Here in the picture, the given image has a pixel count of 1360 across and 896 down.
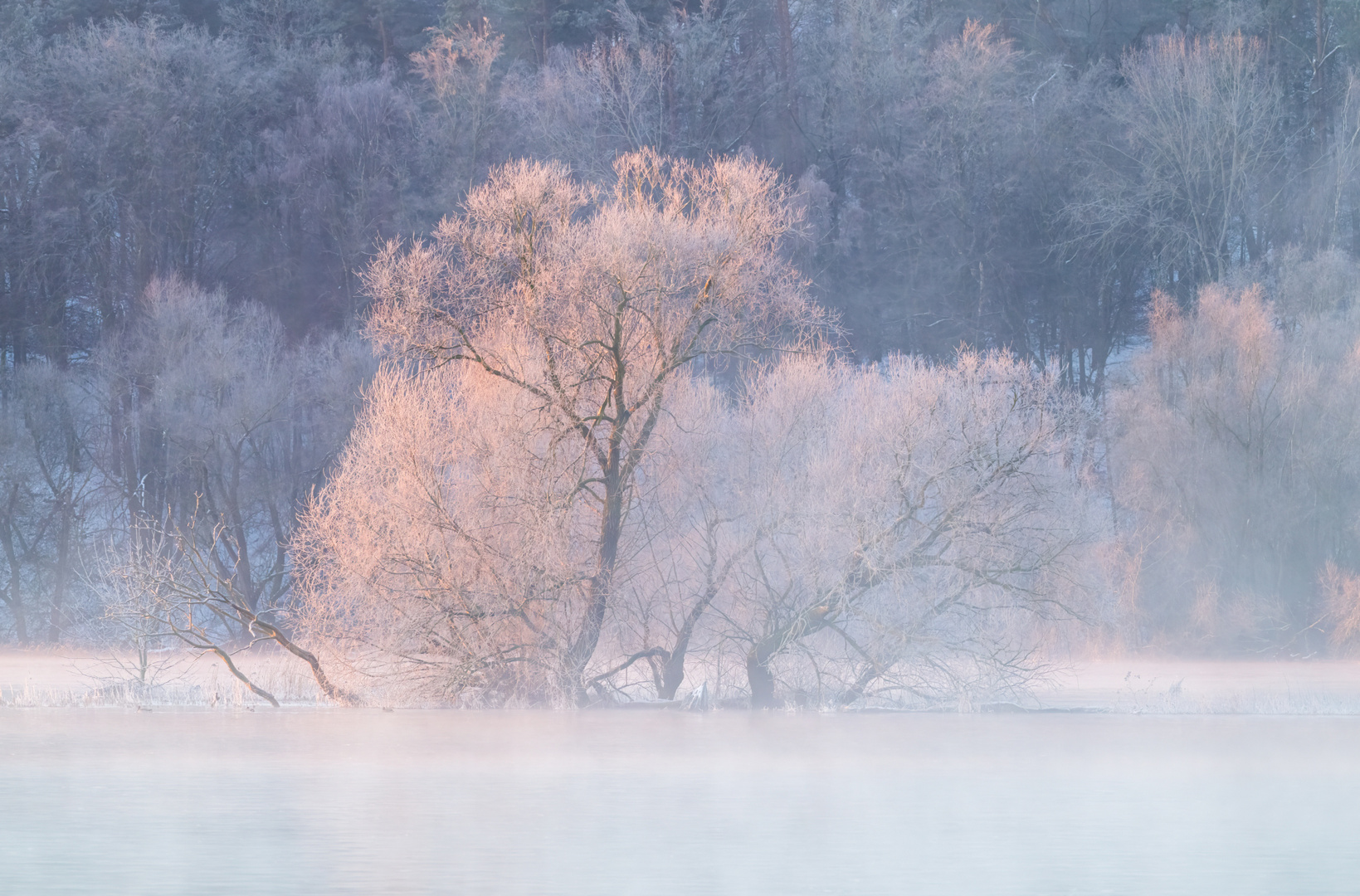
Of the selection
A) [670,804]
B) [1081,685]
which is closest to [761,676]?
[1081,685]

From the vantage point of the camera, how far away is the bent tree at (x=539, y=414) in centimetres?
2298

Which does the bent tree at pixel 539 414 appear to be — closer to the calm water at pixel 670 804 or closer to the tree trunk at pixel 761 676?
the calm water at pixel 670 804

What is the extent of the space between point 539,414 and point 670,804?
8.96 meters

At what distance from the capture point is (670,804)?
51.4 ft

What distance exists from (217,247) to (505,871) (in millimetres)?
34804

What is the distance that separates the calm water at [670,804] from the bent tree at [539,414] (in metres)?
1.51

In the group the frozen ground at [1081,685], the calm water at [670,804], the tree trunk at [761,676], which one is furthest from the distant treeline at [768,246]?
the calm water at [670,804]

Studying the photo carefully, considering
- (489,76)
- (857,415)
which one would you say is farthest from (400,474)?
(489,76)

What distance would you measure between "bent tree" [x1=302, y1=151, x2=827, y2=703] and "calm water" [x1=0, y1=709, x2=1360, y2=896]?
151 cm

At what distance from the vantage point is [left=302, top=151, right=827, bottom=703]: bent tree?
22984mm

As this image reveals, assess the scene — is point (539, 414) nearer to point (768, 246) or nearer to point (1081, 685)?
point (768, 246)

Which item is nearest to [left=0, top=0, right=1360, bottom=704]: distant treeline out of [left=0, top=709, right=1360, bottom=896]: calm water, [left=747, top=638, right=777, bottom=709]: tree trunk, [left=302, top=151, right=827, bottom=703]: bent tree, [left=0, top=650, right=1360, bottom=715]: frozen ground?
[left=0, top=650, right=1360, bottom=715]: frozen ground

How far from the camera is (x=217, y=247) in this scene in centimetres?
4428

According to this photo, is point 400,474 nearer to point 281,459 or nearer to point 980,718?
point 980,718
